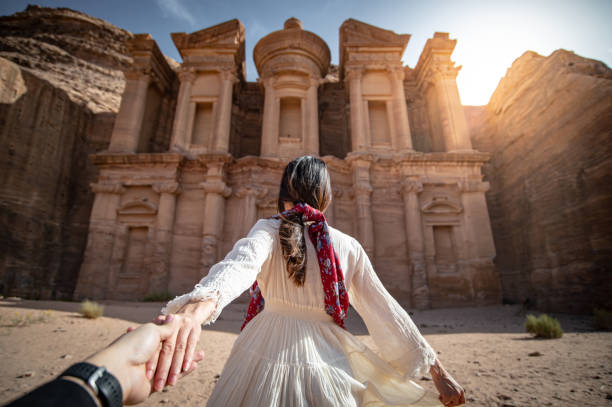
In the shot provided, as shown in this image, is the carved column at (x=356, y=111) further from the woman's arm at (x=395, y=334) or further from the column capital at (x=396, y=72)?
the woman's arm at (x=395, y=334)

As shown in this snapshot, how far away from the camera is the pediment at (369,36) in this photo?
567 inches

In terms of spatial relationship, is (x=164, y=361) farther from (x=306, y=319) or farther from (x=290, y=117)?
(x=290, y=117)

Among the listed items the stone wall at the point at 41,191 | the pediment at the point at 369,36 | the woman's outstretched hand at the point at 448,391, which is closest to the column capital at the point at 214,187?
the stone wall at the point at 41,191

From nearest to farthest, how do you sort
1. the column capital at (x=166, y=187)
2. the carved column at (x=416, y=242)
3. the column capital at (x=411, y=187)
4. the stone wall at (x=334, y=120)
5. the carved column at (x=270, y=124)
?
the carved column at (x=416, y=242), the column capital at (x=166, y=187), the column capital at (x=411, y=187), the carved column at (x=270, y=124), the stone wall at (x=334, y=120)

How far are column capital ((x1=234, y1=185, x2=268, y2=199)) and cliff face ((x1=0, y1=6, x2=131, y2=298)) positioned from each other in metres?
9.14

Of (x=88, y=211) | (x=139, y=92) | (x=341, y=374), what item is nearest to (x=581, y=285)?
(x=341, y=374)

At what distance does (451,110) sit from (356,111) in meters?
4.52

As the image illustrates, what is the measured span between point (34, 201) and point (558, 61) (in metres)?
Answer: 23.6

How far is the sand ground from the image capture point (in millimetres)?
3332

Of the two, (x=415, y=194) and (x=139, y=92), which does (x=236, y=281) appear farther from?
(x=139, y=92)

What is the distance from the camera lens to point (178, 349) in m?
0.94

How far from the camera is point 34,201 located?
41.8 feet


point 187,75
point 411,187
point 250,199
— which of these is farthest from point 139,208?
point 411,187

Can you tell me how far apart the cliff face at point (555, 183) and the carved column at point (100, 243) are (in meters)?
16.2
